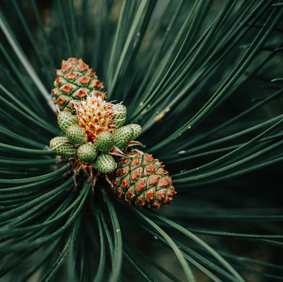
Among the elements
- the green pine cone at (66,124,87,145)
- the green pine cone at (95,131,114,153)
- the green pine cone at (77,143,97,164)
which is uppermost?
the green pine cone at (66,124,87,145)

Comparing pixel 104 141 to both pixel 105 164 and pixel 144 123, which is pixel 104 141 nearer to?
pixel 105 164

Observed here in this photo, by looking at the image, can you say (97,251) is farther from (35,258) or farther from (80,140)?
(80,140)

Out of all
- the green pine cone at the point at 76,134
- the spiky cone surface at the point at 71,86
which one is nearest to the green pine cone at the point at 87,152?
the green pine cone at the point at 76,134

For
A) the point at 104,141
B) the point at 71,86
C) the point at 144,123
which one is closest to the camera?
the point at 104,141

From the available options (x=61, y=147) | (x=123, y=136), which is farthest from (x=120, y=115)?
(x=61, y=147)

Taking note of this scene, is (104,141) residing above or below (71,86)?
below

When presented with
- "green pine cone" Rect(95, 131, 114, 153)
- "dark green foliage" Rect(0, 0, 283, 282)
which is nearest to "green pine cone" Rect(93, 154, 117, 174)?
"green pine cone" Rect(95, 131, 114, 153)

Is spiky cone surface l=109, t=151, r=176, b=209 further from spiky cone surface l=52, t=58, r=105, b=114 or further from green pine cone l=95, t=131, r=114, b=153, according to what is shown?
spiky cone surface l=52, t=58, r=105, b=114
